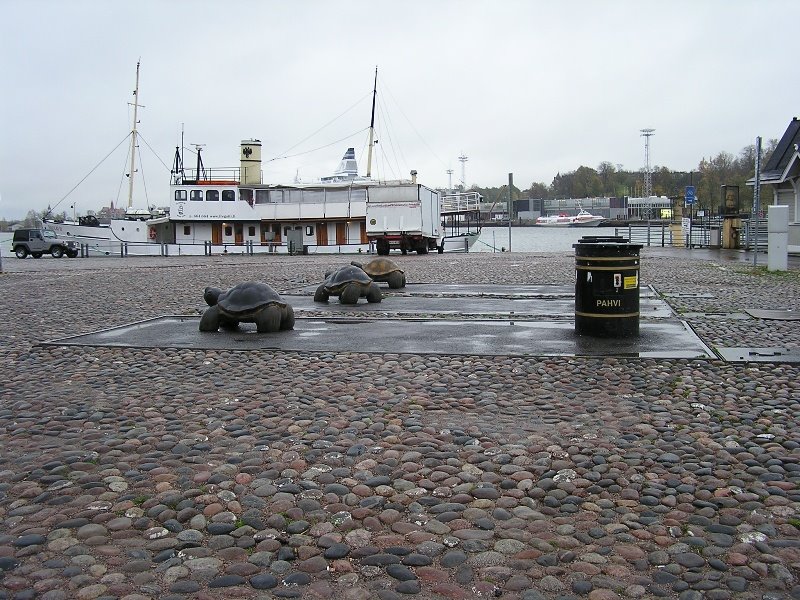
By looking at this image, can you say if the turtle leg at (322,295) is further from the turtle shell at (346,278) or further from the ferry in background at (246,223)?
the ferry in background at (246,223)

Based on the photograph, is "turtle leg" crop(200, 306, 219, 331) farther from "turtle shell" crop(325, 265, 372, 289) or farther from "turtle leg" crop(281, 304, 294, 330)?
"turtle shell" crop(325, 265, 372, 289)

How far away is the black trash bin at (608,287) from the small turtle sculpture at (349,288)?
18.2ft

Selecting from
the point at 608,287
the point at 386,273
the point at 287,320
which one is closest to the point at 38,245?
the point at 386,273

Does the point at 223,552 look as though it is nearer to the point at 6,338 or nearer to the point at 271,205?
the point at 6,338

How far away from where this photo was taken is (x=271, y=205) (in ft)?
165

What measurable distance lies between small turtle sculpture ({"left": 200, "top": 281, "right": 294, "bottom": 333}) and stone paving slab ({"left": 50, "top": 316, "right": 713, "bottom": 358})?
172 mm

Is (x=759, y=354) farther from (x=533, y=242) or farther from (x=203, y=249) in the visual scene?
(x=533, y=242)

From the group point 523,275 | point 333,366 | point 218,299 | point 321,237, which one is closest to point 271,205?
point 321,237

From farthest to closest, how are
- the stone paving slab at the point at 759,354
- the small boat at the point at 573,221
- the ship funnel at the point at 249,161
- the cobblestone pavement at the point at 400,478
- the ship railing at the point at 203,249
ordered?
1. the small boat at the point at 573,221
2. the ship funnel at the point at 249,161
3. the ship railing at the point at 203,249
4. the stone paving slab at the point at 759,354
5. the cobblestone pavement at the point at 400,478

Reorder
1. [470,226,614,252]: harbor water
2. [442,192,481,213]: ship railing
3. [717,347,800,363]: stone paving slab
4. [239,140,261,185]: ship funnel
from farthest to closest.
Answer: [442,192,481,213]: ship railing → [470,226,614,252]: harbor water → [239,140,261,185]: ship funnel → [717,347,800,363]: stone paving slab

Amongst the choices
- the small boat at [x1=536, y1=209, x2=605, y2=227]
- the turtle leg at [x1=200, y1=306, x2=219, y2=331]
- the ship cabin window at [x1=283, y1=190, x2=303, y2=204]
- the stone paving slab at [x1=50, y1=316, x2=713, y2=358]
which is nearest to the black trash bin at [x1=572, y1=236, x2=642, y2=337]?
the stone paving slab at [x1=50, y1=316, x2=713, y2=358]

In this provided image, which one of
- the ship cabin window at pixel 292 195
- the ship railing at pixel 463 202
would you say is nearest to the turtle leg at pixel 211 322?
the ship cabin window at pixel 292 195

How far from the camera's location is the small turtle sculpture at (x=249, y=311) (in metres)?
10.2

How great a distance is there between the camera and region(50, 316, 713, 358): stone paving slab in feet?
28.1
